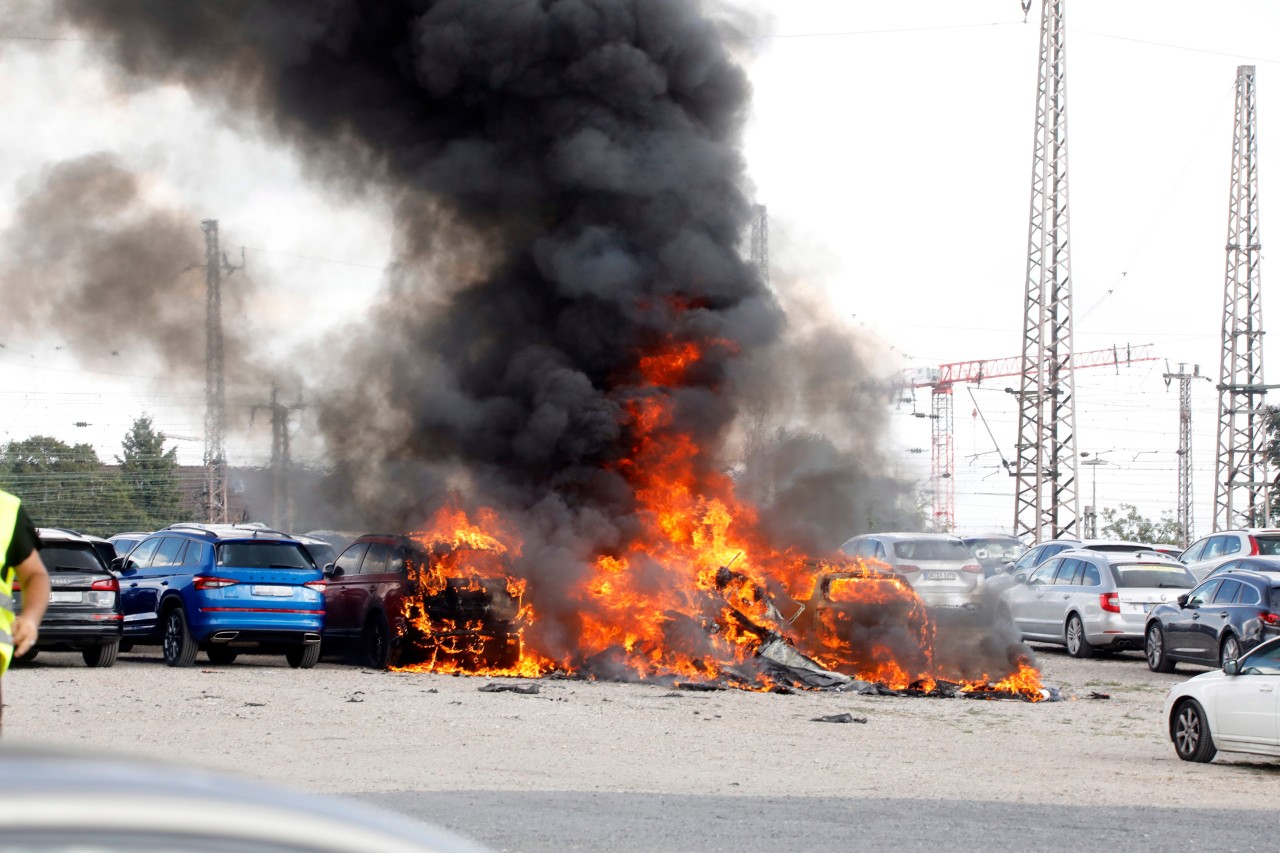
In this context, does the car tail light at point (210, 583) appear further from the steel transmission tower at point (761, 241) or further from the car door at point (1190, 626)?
the car door at point (1190, 626)

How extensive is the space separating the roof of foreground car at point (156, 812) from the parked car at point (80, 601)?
55.8 feet

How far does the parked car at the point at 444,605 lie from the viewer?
1864 cm

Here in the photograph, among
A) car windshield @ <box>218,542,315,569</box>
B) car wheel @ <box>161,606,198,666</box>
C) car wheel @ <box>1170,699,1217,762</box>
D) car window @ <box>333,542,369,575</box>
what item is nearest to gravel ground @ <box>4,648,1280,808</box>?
car wheel @ <box>1170,699,1217,762</box>

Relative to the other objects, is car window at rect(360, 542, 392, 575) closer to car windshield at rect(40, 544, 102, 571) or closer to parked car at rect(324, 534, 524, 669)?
parked car at rect(324, 534, 524, 669)

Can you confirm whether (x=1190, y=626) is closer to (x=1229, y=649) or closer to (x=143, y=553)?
(x=1229, y=649)

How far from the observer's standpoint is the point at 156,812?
1.66 m

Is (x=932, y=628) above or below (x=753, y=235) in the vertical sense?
below

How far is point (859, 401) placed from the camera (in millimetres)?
24312

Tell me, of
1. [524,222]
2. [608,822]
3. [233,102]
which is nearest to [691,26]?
[524,222]

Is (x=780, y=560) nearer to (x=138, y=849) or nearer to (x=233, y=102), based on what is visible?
(x=233, y=102)

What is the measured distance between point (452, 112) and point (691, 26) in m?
4.22

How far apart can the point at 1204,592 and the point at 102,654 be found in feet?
46.3

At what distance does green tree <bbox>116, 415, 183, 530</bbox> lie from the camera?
5994 centimetres

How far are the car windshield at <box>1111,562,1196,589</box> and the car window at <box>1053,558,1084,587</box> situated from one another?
2.46 feet
